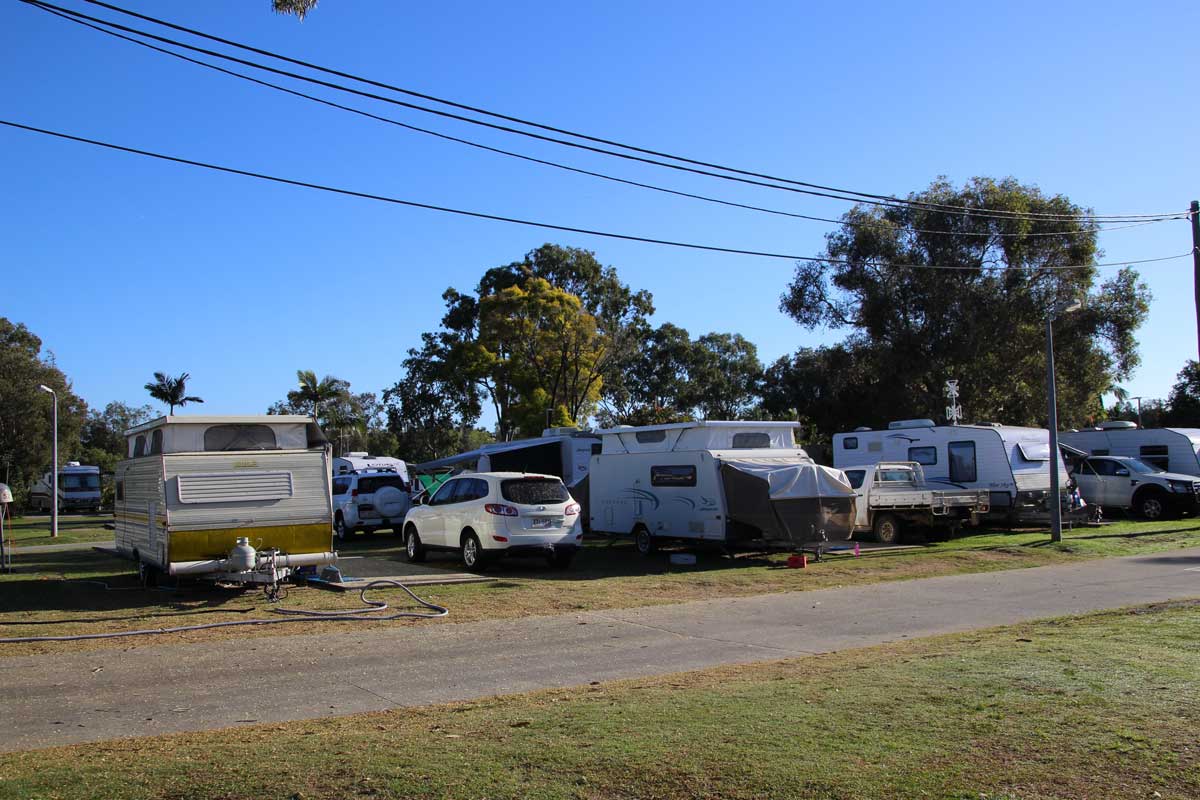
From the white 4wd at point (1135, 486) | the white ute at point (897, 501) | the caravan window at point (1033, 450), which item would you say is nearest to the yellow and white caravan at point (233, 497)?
the white ute at point (897, 501)

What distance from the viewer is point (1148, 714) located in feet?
20.6

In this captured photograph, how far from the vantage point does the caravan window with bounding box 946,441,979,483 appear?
24.5 m

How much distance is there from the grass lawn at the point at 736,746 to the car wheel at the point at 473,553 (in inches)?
333

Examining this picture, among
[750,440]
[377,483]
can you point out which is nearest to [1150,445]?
[750,440]

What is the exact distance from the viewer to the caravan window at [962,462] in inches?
965

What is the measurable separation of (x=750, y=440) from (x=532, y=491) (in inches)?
192

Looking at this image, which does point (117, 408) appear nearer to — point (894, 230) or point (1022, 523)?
point (894, 230)

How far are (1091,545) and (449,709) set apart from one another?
17.5 metres

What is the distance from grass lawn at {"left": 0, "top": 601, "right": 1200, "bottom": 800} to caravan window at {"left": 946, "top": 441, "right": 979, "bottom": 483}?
1680 cm

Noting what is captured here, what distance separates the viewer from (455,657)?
387 inches

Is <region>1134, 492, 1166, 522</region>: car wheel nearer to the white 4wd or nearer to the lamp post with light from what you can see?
the white 4wd

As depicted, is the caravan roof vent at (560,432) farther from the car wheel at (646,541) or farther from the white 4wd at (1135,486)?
the white 4wd at (1135,486)

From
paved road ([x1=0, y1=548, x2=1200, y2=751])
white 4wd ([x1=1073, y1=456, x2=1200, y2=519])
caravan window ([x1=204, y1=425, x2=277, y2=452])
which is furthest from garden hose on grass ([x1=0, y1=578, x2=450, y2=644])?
white 4wd ([x1=1073, y1=456, x2=1200, y2=519])

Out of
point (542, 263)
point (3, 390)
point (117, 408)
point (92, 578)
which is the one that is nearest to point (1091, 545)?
point (92, 578)
